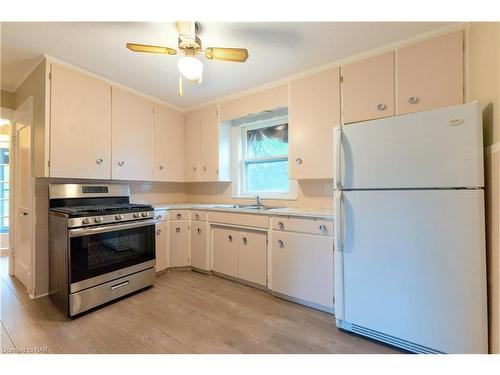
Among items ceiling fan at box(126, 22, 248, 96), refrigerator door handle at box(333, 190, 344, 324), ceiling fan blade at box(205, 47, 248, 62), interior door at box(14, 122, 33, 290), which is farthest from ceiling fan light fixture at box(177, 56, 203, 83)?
interior door at box(14, 122, 33, 290)

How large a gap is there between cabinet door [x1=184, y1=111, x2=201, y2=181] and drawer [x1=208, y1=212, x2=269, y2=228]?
2.79ft

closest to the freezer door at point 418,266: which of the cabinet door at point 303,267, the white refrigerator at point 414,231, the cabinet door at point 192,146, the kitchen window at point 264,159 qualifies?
the white refrigerator at point 414,231

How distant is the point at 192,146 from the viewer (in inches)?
129

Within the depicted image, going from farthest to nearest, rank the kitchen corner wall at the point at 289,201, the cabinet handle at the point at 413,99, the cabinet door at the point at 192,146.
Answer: the cabinet door at the point at 192,146, the kitchen corner wall at the point at 289,201, the cabinet handle at the point at 413,99

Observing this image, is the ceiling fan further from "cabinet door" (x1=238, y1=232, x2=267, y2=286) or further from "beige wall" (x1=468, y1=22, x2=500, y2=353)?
"cabinet door" (x1=238, y1=232, x2=267, y2=286)

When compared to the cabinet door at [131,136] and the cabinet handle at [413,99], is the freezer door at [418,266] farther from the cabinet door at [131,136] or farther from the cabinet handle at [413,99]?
the cabinet door at [131,136]

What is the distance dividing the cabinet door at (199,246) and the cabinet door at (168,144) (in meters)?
0.87

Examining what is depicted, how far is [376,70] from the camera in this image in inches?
74.5

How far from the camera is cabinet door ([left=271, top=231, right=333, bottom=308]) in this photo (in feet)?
6.07

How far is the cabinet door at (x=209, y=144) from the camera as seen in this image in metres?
3.03

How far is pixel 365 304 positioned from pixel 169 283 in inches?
79.2
